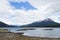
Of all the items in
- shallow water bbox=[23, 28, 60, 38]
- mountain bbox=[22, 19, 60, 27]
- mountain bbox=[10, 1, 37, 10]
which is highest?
mountain bbox=[10, 1, 37, 10]

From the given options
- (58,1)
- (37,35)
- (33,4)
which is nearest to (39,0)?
(33,4)

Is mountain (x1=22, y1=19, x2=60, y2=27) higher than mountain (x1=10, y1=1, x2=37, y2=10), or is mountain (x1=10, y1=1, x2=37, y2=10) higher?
mountain (x1=10, y1=1, x2=37, y2=10)

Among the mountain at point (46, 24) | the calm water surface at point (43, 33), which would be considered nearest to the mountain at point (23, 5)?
the mountain at point (46, 24)

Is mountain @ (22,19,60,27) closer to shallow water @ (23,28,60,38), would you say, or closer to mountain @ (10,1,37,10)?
shallow water @ (23,28,60,38)

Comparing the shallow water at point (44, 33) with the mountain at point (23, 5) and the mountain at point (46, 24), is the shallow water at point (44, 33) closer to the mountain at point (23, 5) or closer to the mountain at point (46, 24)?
the mountain at point (46, 24)

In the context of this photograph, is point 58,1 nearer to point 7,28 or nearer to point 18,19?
point 18,19

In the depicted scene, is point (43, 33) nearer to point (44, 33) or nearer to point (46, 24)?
point (44, 33)

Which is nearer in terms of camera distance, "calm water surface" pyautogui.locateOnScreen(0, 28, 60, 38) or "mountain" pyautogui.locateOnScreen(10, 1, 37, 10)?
"calm water surface" pyautogui.locateOnScreen(0, 28, 60, 38)

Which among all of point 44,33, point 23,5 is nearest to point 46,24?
point 44,33

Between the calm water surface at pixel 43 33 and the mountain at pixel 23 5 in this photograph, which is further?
the mountain at pixel 23 5

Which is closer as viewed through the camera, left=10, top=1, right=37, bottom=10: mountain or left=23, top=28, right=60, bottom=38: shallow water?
left=23, top=28, right=60, bottom=38: shallow water

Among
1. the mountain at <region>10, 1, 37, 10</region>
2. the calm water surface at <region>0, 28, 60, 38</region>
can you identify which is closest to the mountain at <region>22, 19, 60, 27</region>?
the calm water surface at <region>0, 28, 60, 38</region>

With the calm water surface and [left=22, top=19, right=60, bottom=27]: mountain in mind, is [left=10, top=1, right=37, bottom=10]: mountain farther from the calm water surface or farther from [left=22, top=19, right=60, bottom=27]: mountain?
the calm water surface

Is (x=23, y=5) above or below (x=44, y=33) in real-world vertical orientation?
above
